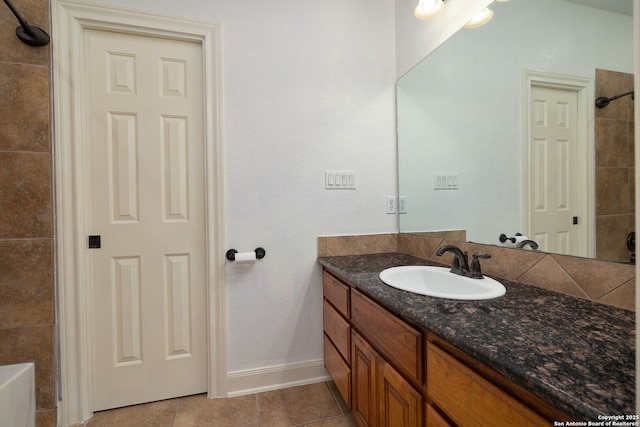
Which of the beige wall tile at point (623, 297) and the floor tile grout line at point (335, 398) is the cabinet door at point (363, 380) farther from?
the beige wall tile at point (623, 297)

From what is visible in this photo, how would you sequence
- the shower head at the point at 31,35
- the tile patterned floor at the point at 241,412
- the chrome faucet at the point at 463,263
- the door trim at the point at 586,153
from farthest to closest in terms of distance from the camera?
the tile patterned floor at the point at 241,412, the shower head at the point at 31,35, the chrome faucet at the point at 463,263, the door trim at the point at 586,153

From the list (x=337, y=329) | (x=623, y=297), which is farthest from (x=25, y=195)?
(x=623, y=297)

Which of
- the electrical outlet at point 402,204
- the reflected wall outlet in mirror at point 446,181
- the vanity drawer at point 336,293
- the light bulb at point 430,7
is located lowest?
the vanity drawer at point 336,293

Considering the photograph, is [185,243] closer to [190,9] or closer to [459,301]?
[190,9]

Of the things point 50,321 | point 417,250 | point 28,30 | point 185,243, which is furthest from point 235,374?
point 28,30

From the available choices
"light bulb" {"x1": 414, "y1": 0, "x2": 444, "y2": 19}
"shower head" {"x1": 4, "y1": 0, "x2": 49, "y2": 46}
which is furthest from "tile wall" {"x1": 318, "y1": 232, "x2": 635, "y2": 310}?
"shower head" {"x1": 4, "y1": 0, "x2": 49, "y2": 46}

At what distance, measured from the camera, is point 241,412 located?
1.49 metres

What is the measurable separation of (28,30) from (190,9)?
0.75 metres

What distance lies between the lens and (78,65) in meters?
1.43

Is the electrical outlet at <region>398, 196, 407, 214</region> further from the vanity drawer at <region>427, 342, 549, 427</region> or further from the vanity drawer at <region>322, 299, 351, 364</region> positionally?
the vanity drawer at <region>427, 342, 549, 427</region>

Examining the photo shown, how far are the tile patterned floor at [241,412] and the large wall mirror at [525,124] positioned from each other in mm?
1155

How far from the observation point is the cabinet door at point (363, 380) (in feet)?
3.62

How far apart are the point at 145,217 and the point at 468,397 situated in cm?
164

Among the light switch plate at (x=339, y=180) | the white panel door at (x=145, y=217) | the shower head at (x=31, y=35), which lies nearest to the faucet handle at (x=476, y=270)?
the light switch plate at (x=339, y=180)
